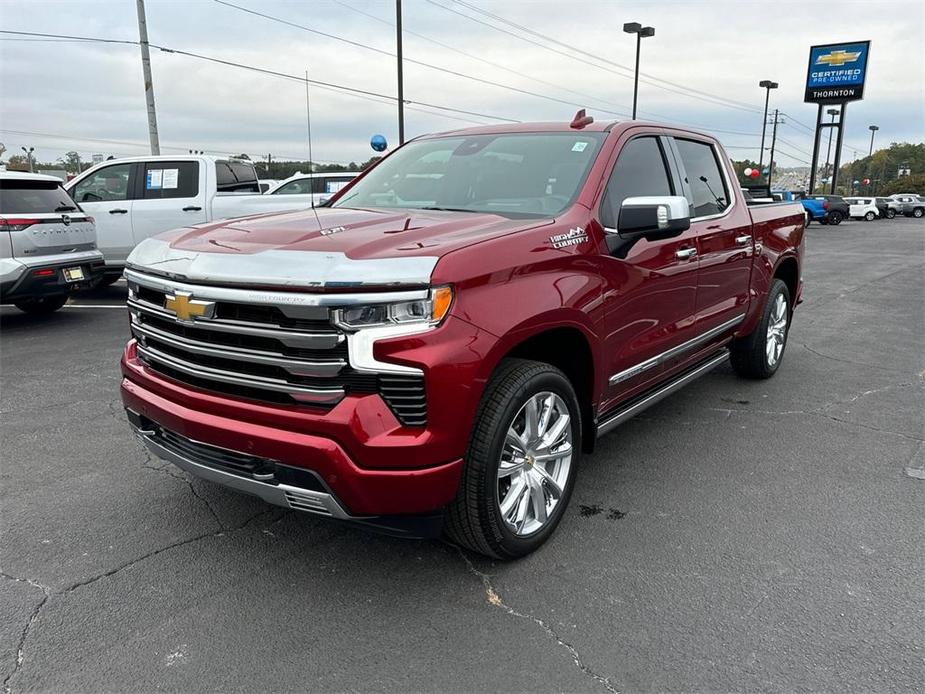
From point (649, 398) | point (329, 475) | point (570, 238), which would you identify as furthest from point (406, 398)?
point (649, 398)

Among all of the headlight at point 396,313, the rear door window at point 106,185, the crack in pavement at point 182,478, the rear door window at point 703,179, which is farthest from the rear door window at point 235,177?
the headlight at point 396,313

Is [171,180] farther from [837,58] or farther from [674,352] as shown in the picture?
[837,58]

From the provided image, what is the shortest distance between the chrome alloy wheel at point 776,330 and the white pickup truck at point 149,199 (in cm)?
661

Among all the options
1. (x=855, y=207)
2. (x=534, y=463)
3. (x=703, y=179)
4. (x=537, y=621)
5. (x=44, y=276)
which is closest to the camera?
(x=537, y=621)

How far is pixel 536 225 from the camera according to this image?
119 inches

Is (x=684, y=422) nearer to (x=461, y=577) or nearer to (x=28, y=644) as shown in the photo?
(x=461, y=577)

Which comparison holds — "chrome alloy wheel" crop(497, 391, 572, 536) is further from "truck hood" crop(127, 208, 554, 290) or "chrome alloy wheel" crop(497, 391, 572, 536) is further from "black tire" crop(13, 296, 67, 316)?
"black tire" crop(13, 296, 67, 316)

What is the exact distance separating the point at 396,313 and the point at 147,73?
56.6 feet

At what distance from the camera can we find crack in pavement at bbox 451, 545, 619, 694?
2330 millimetres

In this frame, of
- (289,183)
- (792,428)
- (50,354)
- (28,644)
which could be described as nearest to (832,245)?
(289,183)

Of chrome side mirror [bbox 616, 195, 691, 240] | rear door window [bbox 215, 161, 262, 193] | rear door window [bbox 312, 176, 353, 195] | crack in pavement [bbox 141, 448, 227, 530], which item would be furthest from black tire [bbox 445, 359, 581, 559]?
rear door window [bbox 312, 176, 353, 195]

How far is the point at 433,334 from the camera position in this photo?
7.95ft

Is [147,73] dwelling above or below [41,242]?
above

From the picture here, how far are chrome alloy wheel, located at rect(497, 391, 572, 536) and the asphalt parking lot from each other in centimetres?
21
